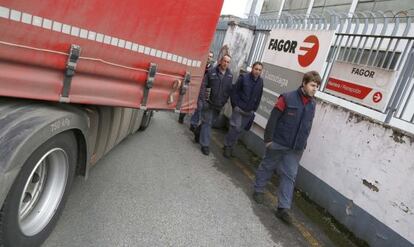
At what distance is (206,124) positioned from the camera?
264 inches

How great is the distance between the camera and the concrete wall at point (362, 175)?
421cm

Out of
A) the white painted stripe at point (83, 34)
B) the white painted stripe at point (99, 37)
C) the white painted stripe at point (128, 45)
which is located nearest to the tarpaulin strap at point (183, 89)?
the white painted stripe at point (128, 45)

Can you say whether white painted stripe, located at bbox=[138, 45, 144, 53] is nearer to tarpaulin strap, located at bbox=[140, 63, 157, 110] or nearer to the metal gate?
tarpaulin strap, located at bbox=[140, 63, 157, 110]

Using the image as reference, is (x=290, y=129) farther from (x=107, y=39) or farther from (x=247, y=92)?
(x=107, y=39)

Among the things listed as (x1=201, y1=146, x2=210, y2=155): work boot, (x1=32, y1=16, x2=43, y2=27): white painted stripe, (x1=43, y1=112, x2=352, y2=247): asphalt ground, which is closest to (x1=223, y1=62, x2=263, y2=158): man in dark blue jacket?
(x1=201, y1=146, x2=210, y2=155): work boot

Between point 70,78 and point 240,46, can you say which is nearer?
point 70,78

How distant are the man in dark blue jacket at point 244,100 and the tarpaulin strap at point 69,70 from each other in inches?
156

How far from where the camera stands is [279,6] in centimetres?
1523

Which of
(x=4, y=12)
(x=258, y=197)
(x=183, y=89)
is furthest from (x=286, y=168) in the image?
(x=4, y=12)

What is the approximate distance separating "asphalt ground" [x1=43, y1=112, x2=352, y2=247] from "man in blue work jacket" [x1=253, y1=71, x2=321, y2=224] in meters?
0.37

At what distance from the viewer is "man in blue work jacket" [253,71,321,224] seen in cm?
455

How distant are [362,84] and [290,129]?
4.34 ft

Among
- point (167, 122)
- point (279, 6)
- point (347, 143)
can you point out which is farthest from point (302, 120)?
point (279, 6)

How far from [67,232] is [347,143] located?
372 centimetres
